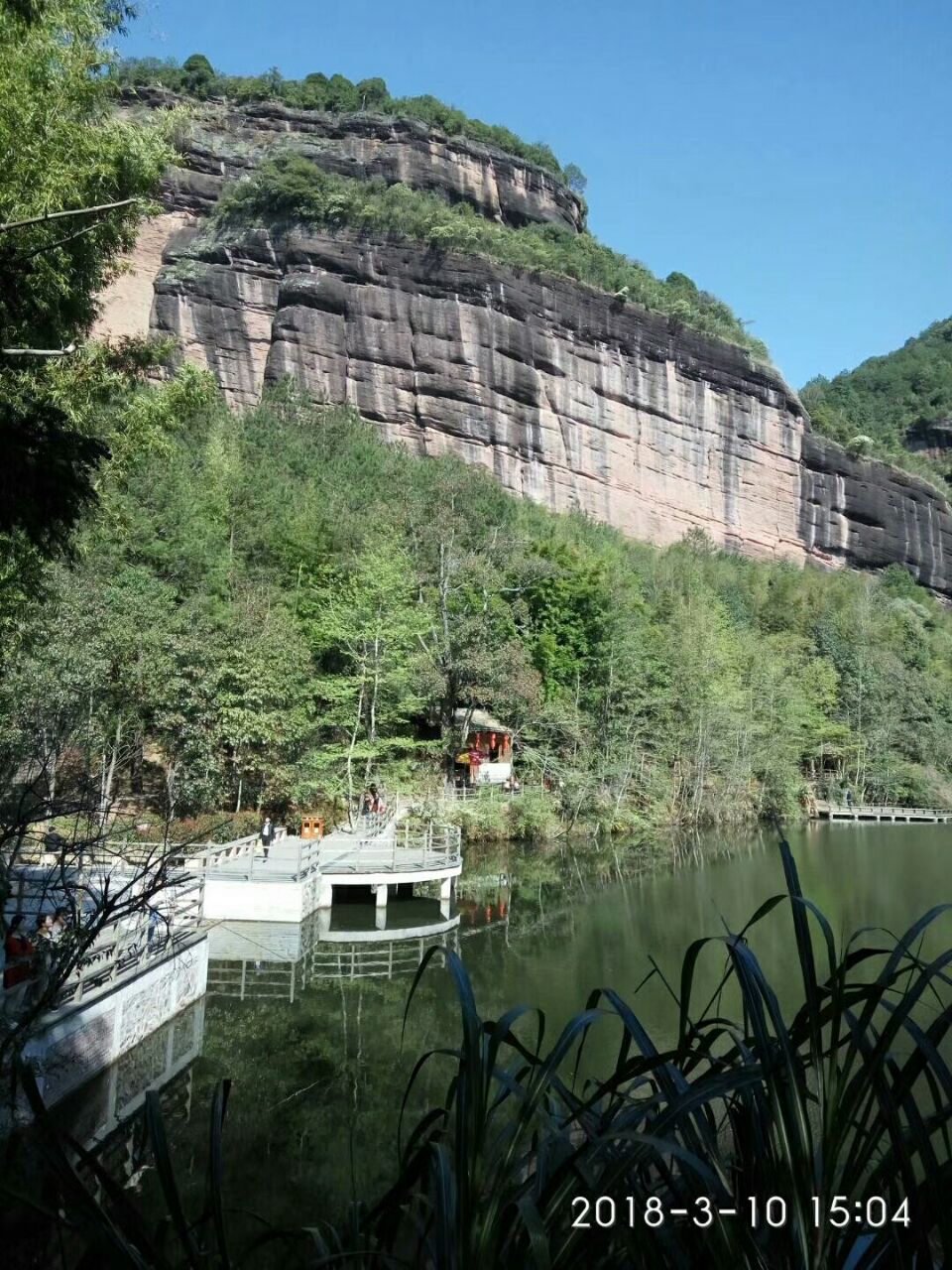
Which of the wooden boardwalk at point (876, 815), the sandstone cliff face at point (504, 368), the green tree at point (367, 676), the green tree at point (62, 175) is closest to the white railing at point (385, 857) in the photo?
the green tree at point (367, 676)

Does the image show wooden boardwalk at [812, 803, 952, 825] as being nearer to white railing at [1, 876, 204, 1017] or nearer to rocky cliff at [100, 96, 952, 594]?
rocky cliff at [100, 96, 952, 594]

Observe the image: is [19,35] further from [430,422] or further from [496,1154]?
A: [430,422]

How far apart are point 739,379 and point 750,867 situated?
36216 mm

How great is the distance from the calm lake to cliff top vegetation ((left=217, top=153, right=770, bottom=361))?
34.3 m

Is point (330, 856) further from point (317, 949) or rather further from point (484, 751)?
point (484, 751)

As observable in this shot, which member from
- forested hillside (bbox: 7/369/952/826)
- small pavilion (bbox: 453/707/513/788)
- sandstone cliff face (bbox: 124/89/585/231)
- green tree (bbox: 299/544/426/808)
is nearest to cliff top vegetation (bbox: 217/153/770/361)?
sandstone cliff face (bbox: 124/89/585/231)

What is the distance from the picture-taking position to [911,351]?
98875 mm

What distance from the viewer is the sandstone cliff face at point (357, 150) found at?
5538 cm

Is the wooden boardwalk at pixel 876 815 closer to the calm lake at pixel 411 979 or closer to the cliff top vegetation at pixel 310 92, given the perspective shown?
the calm lake at pixel 411 979

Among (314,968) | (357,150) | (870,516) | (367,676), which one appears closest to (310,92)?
(357,150)

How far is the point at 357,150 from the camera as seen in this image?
58281mm
